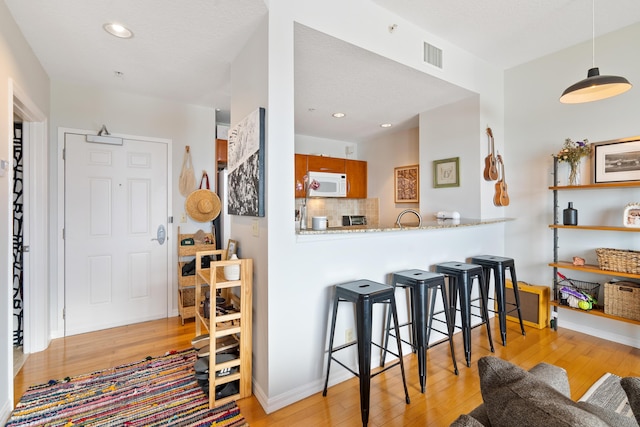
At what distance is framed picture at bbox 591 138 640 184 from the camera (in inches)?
101

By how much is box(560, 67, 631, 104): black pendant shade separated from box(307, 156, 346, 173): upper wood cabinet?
3.19 meters

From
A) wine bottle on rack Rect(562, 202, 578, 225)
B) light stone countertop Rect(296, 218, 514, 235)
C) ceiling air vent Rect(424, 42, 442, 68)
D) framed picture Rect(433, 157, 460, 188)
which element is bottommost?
light stone countertop Rect(296, 218, 514, 235)

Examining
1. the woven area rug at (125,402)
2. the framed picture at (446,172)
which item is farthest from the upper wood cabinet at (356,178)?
the woven area rug at (125,402)

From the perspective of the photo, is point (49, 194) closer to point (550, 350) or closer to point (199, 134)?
point (199, 134)

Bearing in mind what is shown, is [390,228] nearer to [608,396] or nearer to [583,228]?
A: [608,396]

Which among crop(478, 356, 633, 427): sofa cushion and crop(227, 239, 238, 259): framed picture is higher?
crop(227, 239, 238, 259): framed picture

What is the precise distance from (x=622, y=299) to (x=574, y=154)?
4.32 feet

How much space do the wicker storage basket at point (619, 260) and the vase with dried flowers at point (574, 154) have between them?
0.68m

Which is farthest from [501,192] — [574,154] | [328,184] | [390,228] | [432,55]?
[328,184]

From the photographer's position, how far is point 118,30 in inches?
82.4

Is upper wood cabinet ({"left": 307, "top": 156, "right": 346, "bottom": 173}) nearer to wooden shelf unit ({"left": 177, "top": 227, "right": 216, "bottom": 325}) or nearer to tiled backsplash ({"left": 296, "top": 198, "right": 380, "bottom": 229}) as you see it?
tiled backsplash ({"left": 296, "top": 198, "right": 380, "bottom": 229})

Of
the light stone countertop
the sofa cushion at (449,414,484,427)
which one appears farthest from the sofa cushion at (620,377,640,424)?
the light stone countertop

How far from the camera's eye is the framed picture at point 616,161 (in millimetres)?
2570

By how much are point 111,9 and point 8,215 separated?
1461mm
